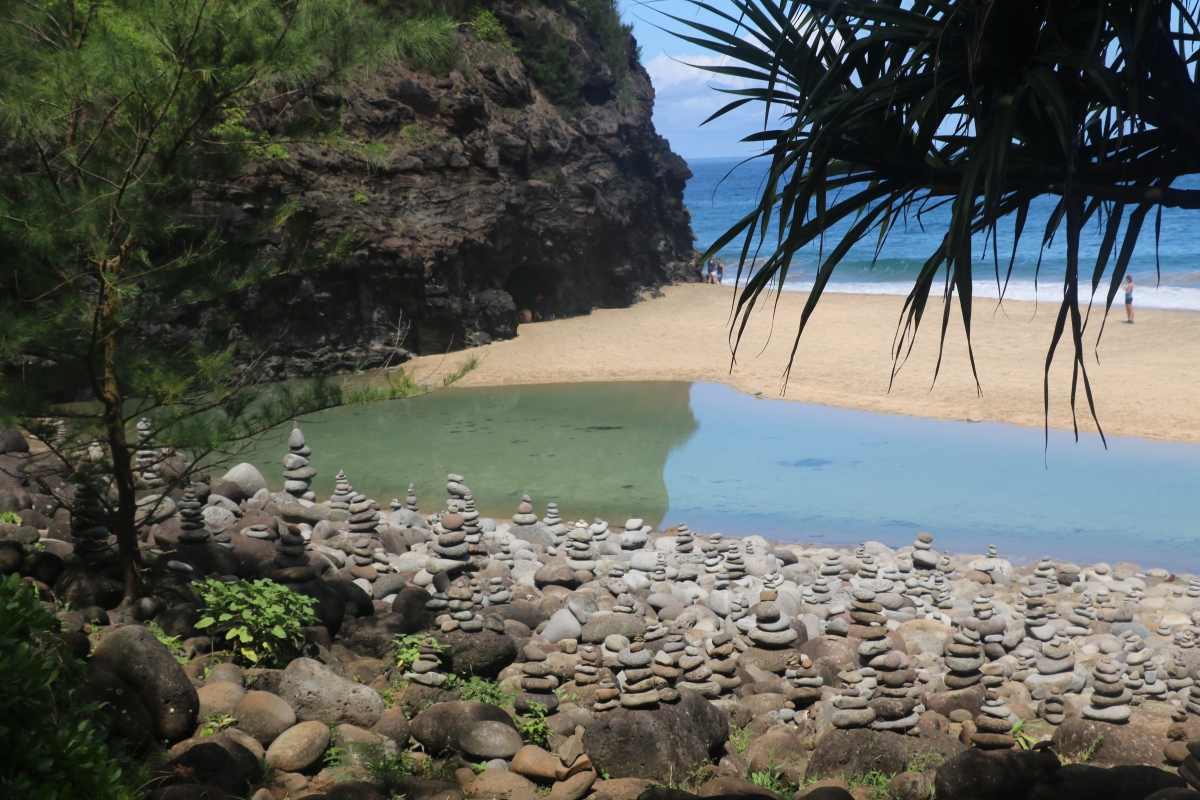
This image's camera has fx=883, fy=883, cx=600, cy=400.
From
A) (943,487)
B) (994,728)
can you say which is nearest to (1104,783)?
(994,728)

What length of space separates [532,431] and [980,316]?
52.5 ft

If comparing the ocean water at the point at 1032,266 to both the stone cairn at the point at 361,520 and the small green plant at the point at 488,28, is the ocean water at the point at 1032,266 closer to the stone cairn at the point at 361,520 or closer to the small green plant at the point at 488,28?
the small green plant at the point at 488,28

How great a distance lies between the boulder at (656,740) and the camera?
410 centimetres

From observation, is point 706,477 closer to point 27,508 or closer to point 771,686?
point 771,686

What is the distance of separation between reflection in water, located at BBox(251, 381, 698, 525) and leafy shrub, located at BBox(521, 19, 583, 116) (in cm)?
1174

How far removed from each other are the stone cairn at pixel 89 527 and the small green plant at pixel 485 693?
2500mm

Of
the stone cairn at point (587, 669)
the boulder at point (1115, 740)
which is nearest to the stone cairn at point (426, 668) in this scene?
the stone cairn at point (587, 669)

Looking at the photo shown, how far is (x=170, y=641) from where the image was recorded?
16.4 ft

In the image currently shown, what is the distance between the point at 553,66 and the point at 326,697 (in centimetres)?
2497

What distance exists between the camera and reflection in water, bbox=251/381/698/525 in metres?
12.0

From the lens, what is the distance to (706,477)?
1266cm

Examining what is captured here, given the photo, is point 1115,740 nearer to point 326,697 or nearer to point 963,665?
point 963,665

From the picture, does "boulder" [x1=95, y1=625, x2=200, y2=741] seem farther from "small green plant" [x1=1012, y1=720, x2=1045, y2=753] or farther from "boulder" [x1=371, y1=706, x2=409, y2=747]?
"small green plant" [x1=1012, y1=720, x2=1045, y2=753]

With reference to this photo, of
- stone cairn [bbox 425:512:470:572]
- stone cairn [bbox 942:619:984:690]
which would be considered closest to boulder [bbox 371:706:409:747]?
stone cairn [bbox 425:512:470:572]
